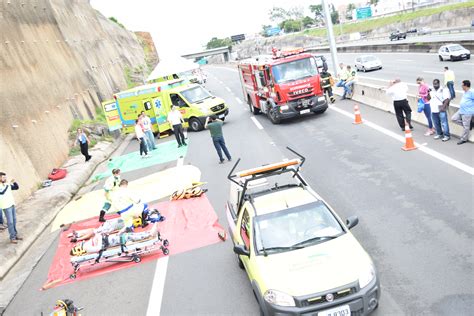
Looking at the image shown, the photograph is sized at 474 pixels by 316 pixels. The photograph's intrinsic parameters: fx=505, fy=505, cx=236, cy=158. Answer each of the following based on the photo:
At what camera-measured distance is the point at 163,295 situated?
918cm

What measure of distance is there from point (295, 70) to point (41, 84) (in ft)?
42.3

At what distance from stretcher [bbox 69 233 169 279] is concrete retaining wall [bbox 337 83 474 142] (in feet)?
30.5

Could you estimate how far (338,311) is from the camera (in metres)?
6.48

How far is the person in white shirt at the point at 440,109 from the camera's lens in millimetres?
14477

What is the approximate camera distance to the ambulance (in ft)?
86.3

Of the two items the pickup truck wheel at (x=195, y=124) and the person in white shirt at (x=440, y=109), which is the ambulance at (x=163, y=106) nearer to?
the pickup truck wheel at (x=195, y=124)

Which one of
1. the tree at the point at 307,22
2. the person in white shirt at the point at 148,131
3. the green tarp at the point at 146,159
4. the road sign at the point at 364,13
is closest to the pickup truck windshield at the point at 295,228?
the green tarp at the point at 146,159

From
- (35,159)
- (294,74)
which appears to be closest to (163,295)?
(35,159)

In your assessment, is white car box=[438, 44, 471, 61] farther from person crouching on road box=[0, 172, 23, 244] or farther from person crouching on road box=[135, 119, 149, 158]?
person crouching on road box=[0, 172, 23, 244]

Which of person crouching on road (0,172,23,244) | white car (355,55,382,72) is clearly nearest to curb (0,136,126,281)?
person crouching on road (0,172,23,244)

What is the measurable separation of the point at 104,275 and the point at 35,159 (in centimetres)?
1088

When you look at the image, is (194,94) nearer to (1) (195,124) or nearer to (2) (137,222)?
(1) (195,124)

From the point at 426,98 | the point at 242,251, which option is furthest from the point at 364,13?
the point at 242,251

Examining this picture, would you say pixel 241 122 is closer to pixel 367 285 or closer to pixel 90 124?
pixel 90 124
